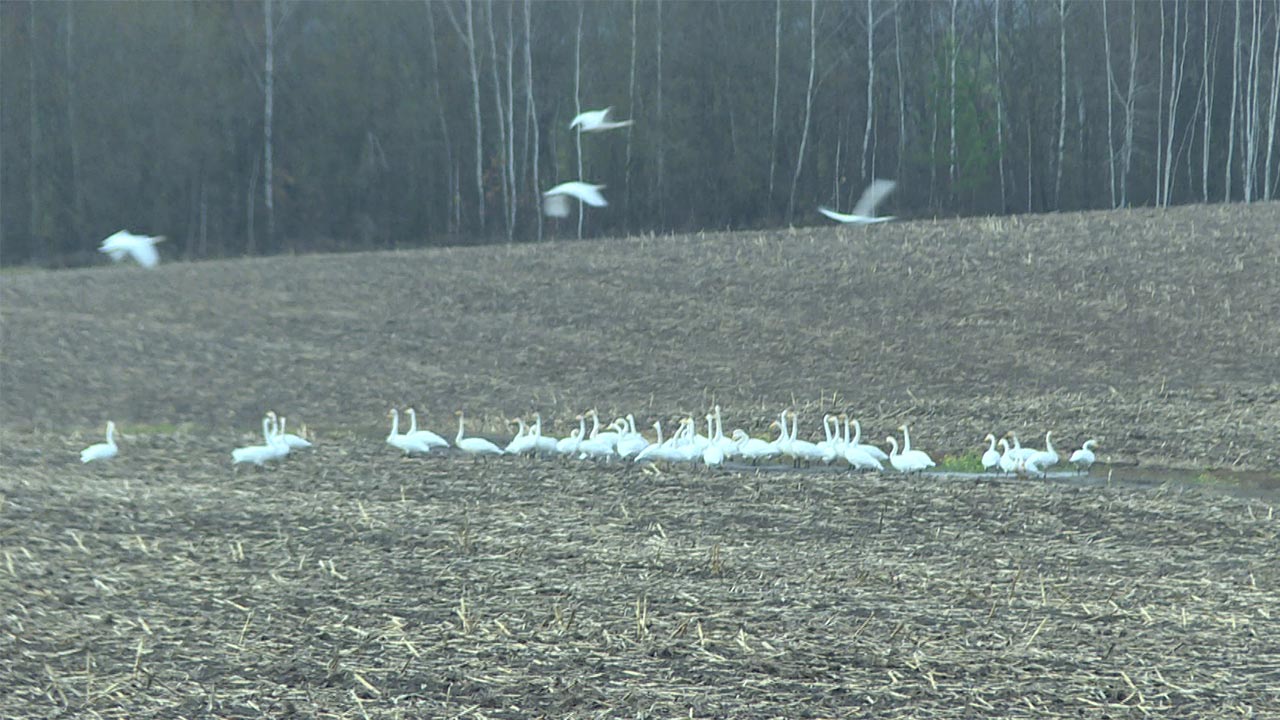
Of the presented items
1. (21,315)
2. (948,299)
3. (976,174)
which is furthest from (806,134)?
(21,315)

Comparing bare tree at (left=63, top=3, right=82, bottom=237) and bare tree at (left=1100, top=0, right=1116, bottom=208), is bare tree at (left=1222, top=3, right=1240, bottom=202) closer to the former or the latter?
bare tree at (left=63, top=3, right=82, bottom=237)

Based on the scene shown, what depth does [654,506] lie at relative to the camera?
10.9 m

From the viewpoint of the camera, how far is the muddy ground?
6574mm

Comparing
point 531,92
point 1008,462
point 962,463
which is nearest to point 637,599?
point 1008,462

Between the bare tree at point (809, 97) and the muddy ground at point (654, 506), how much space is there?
539 inches

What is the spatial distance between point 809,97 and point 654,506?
2921 cm

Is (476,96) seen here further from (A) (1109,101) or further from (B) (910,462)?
(B) (910,462)

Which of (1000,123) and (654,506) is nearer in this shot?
(654,506)

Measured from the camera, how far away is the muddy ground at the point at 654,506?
21.6 feet

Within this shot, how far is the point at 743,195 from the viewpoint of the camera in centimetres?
4022

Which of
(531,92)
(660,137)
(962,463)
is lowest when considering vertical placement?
(962,463)

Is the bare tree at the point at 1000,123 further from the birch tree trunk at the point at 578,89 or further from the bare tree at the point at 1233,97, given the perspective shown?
the birch tree trunk at the point at 578,89

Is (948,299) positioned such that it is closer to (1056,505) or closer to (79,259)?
(1056,505)

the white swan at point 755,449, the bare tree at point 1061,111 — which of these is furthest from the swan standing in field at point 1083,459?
the bare tree at point 1061,111
